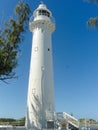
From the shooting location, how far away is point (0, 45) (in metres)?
21.1

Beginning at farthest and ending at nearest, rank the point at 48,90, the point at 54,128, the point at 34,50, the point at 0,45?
the point at 34,50 < the point at 48,90 < the point at 54,128 < the point at 0,45

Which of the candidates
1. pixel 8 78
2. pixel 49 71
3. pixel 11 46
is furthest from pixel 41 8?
pixel 8 78

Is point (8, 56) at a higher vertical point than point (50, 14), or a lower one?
lower

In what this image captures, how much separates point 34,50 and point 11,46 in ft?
26.4

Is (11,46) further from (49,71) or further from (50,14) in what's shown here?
(50,14)

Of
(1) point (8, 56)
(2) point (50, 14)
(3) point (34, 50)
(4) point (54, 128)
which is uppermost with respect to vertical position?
(2) point (50, 14)

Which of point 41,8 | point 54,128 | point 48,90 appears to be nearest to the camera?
point 54,128

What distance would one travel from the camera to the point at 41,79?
27.5 metres

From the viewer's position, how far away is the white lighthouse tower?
2653 centimetres

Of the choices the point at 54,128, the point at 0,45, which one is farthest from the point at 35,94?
the point at 0,45

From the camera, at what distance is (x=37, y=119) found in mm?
26453

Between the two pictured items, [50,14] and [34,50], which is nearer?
[34,50]

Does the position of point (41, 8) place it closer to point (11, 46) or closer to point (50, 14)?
point (50, 14)

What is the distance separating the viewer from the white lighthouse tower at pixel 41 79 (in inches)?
1045
